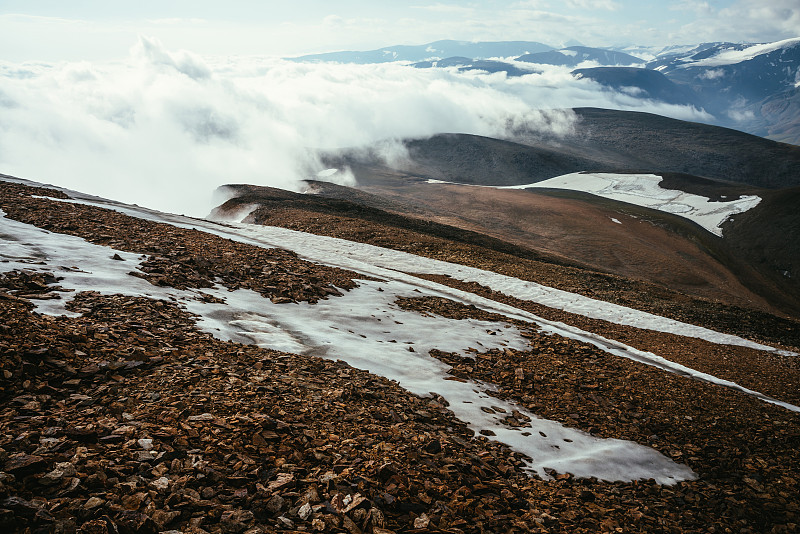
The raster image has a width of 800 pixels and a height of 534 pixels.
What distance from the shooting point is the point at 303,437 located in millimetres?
5887

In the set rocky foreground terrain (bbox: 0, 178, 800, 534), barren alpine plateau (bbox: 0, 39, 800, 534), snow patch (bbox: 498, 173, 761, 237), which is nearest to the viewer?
rocky foreground terrain (bbox: 0, 178, 800, 534)

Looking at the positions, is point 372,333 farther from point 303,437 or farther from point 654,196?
point 654,196

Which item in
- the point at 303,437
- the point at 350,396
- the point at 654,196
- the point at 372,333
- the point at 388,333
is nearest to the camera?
the point at 303,437

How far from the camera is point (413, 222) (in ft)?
115

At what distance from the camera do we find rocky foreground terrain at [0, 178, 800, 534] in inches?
178

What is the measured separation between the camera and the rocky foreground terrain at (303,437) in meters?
4.52

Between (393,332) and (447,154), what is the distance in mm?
167915

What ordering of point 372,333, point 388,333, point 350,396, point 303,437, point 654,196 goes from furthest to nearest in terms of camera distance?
point 654,196 < point 388,333 < point 372,333 < point 350,396 < point 303,437

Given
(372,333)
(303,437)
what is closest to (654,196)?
(372,333)

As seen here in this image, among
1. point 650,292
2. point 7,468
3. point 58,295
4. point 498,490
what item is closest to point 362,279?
point 58,295

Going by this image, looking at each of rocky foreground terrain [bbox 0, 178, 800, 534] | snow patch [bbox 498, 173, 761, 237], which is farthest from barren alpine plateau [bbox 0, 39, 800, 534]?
snow patch [bbox 498, 173, 761, 237]

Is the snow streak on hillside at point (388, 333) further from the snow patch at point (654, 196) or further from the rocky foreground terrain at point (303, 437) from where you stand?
the snow patch at point (654, 196)

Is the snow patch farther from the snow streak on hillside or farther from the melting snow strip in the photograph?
the melting snow strip

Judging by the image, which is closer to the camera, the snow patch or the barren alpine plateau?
the barren alpine plateau
